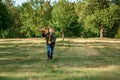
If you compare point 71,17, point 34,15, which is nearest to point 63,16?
point 71,17

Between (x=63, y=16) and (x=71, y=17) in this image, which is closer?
(x=63, y=16)

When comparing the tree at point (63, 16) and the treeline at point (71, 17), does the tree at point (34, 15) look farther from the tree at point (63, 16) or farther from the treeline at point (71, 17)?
the tree at point (63, 16)

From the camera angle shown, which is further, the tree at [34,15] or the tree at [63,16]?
the tree at [34,15]

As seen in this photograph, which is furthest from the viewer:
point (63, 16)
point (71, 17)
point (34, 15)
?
point (34, 15)

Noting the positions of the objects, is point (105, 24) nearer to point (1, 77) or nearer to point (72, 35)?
point (72, 35)

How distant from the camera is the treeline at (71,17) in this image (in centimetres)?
8431

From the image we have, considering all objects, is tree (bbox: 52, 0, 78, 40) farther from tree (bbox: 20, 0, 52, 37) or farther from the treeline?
tree (bbox: 20, 0, 52, 37)

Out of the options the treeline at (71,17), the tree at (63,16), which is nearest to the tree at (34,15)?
the treeline at (71,17)

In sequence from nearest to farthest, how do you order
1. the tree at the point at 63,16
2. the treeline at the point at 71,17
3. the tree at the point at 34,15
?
the tree at the point at 63,16, the treeline at the point at 71,17, the tree at the point at 34,15

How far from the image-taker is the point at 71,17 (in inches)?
3354

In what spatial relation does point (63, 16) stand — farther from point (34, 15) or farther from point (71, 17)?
point (34, 15)

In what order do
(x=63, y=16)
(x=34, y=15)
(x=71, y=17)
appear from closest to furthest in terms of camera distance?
(x=63, y=16) < (x=71, y=17) < (x=34, y=15)

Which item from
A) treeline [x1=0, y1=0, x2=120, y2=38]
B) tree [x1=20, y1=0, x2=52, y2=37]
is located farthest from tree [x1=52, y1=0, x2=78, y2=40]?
tree [x1=20, y1=0, x2=52, y2=37]

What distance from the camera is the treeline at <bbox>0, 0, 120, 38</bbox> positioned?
3319 inches
